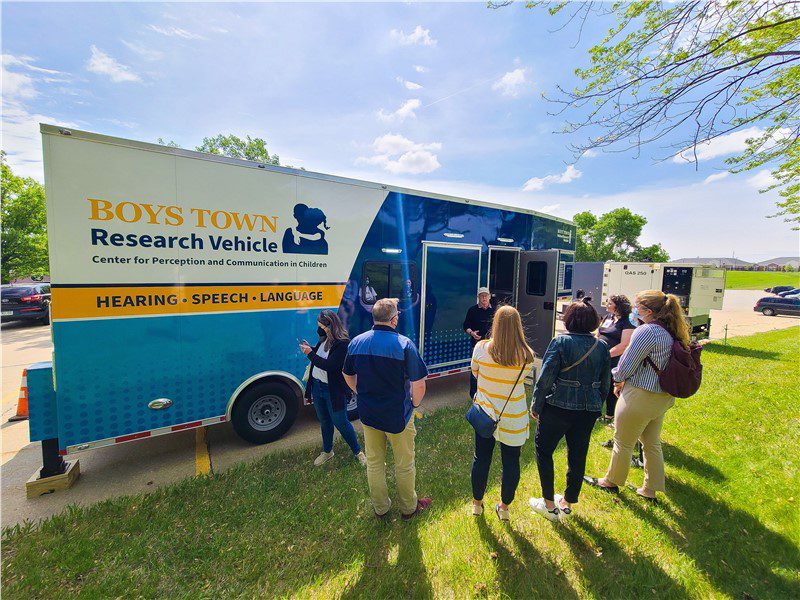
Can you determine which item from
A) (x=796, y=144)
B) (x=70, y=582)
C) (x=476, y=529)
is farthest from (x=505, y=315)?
(x=796, y=144)

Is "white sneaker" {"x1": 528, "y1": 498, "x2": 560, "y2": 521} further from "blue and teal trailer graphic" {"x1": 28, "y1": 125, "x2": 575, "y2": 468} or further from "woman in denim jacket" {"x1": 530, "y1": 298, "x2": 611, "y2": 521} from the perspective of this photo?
"blue and teal trailer graphic" {"x1": 28, "y1": 125, "x2": 575, "y2": 468}

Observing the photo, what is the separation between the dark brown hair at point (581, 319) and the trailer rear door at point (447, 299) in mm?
2784

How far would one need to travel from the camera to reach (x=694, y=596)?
2.29 m

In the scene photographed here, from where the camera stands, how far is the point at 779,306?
19.1 meters

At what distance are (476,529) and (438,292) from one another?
10.8 feet

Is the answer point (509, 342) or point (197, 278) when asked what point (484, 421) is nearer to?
point (509, 342)

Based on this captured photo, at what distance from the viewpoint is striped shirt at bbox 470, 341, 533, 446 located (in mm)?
2551

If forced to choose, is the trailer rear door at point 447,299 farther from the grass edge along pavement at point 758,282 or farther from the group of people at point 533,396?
the grass edge along pavement at point 758,282

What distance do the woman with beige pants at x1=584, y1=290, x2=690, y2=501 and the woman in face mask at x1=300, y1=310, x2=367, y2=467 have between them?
2427 millimetres

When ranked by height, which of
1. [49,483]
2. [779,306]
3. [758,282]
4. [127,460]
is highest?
[758,282]

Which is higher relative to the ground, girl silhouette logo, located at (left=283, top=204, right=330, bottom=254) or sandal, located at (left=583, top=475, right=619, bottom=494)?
girl silhouette logo, located at (left=283, top=204, right=330, bottom=254)

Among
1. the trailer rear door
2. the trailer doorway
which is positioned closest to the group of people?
the trailer rear door

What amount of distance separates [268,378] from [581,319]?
3.38 metres

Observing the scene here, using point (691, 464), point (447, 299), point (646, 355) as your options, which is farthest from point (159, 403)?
point (691, 464)
